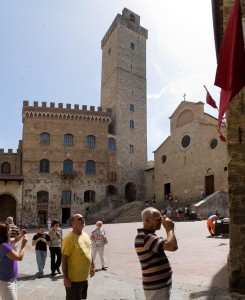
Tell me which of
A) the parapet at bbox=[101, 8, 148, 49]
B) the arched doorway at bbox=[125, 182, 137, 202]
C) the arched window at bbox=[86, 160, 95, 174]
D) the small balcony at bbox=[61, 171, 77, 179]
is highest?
the parapet at bbox=[101, 8, 148, 49]

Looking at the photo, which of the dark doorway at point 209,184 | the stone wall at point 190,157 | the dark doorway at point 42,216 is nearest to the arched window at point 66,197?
the dark doorway at point 42,216

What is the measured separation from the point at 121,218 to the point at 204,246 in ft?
68.7

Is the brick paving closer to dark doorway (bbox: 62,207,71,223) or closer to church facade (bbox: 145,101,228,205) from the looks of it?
church facade (bbox: 145,101,228,205)

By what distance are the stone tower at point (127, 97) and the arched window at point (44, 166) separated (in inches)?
300

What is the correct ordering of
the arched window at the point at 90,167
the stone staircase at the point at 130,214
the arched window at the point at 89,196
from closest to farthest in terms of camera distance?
1. the stone staircase at the point at 130,214
2. the arched window at the point at 89,196
3. the arched window at the point at 90,167

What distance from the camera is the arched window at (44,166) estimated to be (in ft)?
133

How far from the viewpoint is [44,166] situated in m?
40.7

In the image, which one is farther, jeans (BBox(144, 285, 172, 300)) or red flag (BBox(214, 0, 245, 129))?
red flag (BBox(214, 0, 245, 129))

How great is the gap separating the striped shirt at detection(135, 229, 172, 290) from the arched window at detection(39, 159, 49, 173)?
37.9m

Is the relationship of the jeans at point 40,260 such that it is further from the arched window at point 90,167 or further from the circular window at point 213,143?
the arched window at point 90,167

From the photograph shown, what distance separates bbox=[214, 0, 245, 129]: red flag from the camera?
5908mm

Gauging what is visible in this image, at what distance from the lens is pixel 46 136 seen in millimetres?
41594

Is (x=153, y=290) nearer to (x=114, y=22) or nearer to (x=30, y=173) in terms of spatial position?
(x=30, y=173)

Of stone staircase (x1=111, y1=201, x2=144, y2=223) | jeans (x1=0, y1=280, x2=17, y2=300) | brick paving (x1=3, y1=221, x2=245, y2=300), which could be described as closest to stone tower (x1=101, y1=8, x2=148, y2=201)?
stone staircase (x1=111, y1=201, x2=144, y2=223)
